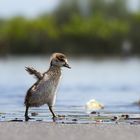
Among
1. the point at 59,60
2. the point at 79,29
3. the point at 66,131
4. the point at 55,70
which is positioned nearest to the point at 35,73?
the point at 55,70

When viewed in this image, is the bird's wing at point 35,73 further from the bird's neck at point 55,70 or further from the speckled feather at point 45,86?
the bird's neck at point 55,70

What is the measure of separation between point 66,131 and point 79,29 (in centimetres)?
11181

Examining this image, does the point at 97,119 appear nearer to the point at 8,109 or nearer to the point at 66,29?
the point at 8,109

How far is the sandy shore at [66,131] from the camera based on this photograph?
1173cm

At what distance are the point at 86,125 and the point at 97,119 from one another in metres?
1.59

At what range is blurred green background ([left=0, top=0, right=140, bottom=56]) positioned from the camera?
113 meters

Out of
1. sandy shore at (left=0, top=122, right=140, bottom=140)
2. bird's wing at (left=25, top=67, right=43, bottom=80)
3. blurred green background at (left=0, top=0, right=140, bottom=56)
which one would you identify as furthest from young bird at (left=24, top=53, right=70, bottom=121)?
blurred green background at (left=0, top=0, right=140, bottom=56)

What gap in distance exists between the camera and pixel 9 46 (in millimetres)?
115812

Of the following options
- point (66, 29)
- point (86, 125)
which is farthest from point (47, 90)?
point (66, 29)

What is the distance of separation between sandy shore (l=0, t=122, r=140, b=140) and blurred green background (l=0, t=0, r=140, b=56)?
94979 mm

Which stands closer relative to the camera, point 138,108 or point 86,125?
point 86,125

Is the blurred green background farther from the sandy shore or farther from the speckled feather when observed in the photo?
the sandy shore

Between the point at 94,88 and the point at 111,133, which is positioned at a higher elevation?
the point at 94,88

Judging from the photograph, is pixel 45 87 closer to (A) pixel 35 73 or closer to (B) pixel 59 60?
(A) pixel 35 73
